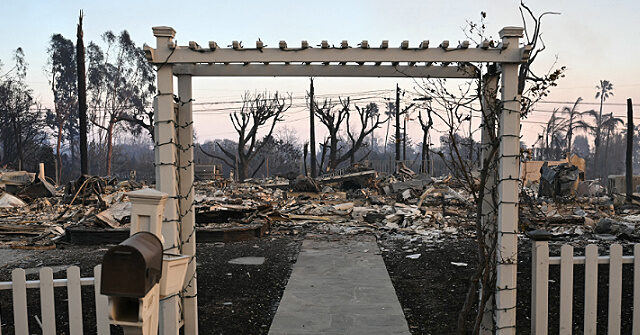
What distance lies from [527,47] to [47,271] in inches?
146

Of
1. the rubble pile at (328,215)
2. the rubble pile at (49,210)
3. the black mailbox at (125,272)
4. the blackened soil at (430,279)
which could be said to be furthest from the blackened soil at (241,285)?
the rubble pile at (49,210)

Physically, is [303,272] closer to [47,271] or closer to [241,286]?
[241,286]

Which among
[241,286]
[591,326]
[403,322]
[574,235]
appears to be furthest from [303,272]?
[574,235]

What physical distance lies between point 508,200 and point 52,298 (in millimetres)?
3397

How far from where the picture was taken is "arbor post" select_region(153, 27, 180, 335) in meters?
3.72

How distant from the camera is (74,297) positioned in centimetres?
342

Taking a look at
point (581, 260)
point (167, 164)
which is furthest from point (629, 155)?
point (167, 164)

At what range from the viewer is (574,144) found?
108 metres

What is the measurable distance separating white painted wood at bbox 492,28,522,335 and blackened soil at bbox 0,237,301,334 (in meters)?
2.29

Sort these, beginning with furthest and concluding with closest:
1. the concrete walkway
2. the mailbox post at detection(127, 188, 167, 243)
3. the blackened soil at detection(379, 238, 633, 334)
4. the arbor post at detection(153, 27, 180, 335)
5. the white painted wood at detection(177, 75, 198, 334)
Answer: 1. the blackened soil at detection(379, 238, 633, 334)
2. the concrete walkway
3. the white painted wood at detection(177, 75, 198, 334)
4. the arbor post at detection(153, 27, 180, 335)
5. the mailbox post at detection(127, 188, 167, 243)

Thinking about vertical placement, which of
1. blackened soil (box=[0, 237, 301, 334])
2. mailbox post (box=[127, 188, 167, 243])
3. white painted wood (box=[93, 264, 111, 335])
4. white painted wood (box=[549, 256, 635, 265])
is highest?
mailbox post (box=[127, 188, 167, 243])

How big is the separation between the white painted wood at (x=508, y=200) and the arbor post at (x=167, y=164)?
8.28ft

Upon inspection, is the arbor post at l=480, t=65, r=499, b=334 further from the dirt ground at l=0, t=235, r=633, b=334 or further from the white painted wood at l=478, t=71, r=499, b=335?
the dirt ground at l=0, t=235, r=633, b=334

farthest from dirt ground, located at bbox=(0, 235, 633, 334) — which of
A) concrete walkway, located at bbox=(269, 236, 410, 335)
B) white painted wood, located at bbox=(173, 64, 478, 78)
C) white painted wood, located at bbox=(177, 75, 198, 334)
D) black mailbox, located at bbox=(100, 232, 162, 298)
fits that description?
black mailbox, located at bbox=(100, 232, 162, 298)
